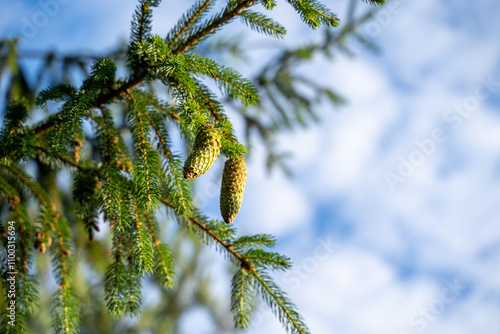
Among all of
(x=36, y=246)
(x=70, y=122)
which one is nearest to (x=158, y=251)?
(x=36, y=246)

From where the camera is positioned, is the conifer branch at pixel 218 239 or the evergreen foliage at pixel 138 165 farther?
the conifer branch at pixel 218 239

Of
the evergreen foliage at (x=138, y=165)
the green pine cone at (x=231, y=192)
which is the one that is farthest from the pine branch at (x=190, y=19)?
the green pine cone at (x=231, y=192)

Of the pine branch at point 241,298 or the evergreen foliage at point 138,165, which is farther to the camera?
the pine branch at point 241,298

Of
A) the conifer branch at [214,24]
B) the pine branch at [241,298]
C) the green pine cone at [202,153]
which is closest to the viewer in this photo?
the green pine cone at [202,153]

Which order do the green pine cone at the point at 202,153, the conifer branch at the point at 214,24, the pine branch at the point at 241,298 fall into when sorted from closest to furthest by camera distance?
the green pine cone at the point at 202,153 → the conifer branch at the point at 214,24 → the pine branch at the point at 241,298

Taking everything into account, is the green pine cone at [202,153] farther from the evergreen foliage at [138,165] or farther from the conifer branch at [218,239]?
the conifer branch at [218,239]

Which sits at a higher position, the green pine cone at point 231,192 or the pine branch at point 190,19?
the pine branch at point 190,19

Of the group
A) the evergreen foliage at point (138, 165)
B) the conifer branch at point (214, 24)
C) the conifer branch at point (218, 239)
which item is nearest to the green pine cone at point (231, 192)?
the evergreen foliage at point (138, 165)

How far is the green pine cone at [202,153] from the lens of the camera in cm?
111

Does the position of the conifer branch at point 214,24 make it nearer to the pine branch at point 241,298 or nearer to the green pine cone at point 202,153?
the green pine cone at point 202,153

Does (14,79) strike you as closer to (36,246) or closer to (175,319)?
(36,246)

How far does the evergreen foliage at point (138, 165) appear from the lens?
1266mm

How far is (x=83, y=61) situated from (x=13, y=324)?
2.20m

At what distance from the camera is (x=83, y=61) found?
3037 millimetres
